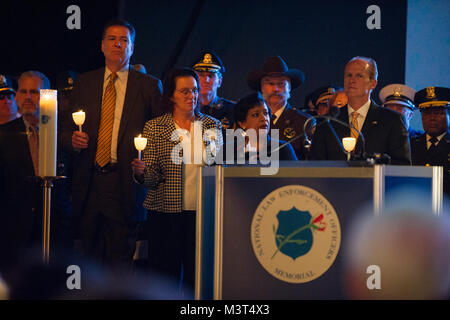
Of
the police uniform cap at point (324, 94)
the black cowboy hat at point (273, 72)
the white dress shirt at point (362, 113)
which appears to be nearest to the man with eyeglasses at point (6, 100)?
the black cowboy hat at point (273, 72)

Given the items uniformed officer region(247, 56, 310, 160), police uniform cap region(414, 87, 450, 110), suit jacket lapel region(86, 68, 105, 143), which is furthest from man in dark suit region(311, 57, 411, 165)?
suit jacket lapel region(86, 68, 105, 143)

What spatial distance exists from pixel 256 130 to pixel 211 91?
1192mm

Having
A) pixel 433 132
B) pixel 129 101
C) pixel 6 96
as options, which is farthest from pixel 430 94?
pixel 6 96

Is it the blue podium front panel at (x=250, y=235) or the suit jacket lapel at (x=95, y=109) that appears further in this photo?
the suit jacket lapel at (x=95, y=109)

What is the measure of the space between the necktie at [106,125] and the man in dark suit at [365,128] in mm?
1427

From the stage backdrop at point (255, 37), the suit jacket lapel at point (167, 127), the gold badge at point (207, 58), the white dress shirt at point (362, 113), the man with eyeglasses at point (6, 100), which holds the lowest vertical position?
the suit jacket lapel at point (167, 127)

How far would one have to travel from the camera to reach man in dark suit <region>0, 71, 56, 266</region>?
4551 mm

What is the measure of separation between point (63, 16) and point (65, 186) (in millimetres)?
2229

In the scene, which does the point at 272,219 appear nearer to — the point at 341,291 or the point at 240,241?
the point at 240,241

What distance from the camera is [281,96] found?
16.8ft

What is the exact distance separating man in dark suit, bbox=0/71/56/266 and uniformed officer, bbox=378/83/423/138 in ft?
10.4

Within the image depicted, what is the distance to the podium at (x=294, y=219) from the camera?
102 inches

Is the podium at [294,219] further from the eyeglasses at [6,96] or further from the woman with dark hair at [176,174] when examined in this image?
the eyeglasses at [6,96]

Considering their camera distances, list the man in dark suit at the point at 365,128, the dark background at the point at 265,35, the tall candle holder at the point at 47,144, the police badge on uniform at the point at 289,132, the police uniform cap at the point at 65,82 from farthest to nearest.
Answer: the dark background at the point at 265,35, the police uniform cap at the point at 65,82, the police badge on uniform at the point at 289,132, the man in dark suit at the point at 365,128, the tall candle holder at the point at 47,144
